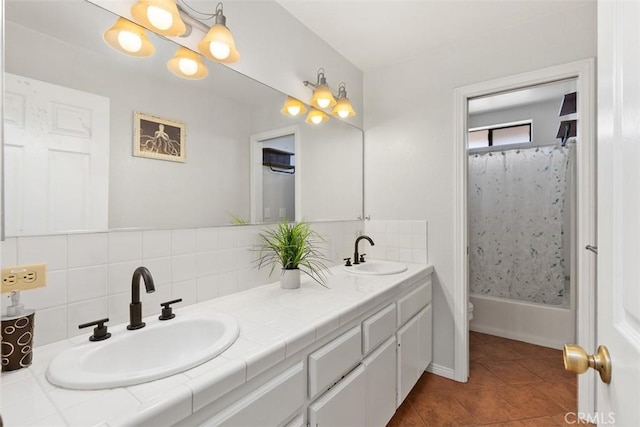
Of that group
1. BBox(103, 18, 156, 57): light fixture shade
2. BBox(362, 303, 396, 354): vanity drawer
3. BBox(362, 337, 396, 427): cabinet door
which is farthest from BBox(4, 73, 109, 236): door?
BBox(362, 337, 396, 427): cabinet door

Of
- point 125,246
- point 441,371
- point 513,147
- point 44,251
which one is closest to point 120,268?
point 125,246

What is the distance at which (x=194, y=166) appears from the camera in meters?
1.39

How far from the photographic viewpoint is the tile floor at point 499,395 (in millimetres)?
1799

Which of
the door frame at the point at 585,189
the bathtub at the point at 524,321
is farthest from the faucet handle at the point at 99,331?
the bathtub at the point at 524,321

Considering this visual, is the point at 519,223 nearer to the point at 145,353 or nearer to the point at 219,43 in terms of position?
the point at 219,43

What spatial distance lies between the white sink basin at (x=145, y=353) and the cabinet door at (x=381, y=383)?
0.73 metres

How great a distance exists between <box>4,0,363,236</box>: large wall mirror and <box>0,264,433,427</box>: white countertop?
410 mm

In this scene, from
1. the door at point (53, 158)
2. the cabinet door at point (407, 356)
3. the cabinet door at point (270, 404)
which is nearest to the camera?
the cabinet door at point (270, 404)

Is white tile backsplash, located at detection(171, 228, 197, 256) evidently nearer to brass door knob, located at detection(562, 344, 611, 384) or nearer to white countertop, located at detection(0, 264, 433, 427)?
white countertop, located at detection(0, 264, 433, 427)

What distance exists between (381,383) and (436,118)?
1.80m

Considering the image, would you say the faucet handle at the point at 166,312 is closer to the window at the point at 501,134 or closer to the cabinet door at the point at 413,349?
the cabinet door at the point at 413,349

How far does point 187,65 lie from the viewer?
4.41 ft

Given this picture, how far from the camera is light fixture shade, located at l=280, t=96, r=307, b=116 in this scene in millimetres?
1870

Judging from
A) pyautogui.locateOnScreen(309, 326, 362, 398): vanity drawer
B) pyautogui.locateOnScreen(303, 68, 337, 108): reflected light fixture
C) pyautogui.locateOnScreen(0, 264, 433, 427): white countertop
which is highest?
pyautogui.locateOnScreen(303, 68, 337, 108): reflected light fixture
